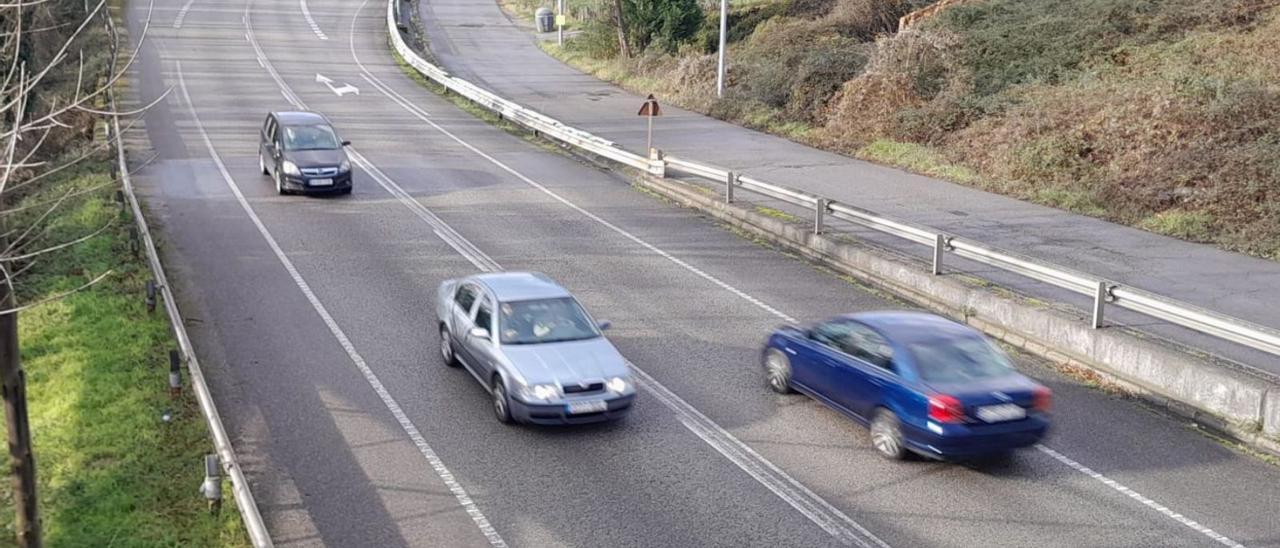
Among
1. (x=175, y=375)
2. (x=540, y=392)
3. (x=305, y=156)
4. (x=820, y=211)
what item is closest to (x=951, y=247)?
(x=820, y=211)

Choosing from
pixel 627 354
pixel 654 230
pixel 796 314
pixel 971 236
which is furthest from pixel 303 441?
pixel 971 236

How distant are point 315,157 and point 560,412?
48.9ft

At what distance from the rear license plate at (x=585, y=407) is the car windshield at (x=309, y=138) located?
1526 centimetres

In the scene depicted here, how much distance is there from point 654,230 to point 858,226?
4070 millimetres

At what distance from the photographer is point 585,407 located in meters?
12.7

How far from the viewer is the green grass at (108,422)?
11.2 metres

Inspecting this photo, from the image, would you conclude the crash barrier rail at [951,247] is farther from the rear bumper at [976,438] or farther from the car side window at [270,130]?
the car side window at [270,130]

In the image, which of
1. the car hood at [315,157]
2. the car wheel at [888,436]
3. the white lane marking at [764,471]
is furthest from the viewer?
the car hood at [315,157]

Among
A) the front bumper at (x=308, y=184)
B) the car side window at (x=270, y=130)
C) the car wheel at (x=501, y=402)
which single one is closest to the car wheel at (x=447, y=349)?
the car wheel at (x=501, y=402)

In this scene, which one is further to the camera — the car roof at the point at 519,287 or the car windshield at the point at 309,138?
the car windshield at the point at 309,138

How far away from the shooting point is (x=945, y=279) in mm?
18203

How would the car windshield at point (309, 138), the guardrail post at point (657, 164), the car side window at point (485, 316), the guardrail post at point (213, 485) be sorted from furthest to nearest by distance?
1. the guardrail post at point (657, 164)
2. the car windshield at point (309, 138)
3. the car side window at point (485, 316)
4. the guardrail post at point (213, 485)

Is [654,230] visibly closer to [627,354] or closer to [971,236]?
[971,236]

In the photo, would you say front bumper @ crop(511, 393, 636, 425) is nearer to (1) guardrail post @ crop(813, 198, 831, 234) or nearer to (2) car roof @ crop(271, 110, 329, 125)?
(1) guardrail post @ crop(813, 198, 831, 234)
